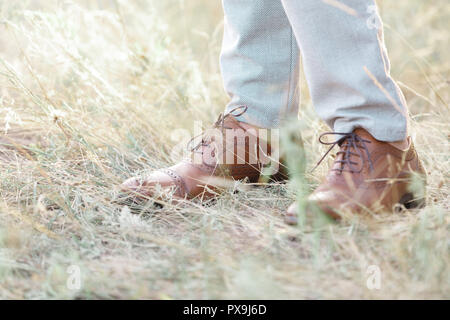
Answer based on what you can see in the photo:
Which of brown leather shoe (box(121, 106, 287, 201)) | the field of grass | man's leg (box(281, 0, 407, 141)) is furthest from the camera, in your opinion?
brown leather shoe (box(121, 106, 287, 201))

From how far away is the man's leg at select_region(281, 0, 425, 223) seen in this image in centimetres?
86

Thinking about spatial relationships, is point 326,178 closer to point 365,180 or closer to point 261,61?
point 365,180

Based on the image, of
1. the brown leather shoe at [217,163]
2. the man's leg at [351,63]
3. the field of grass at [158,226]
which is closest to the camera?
the field of grass at [158,226]

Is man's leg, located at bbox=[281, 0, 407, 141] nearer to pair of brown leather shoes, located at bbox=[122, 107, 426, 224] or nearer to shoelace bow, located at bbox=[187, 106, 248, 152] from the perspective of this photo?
pair of brown leather shoes, located at bbox=[122, 107, 426, 224]

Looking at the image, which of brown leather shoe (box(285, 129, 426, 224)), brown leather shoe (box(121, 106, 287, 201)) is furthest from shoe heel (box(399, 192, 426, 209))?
brown leather shoe (box(121, 106, 287, 201))

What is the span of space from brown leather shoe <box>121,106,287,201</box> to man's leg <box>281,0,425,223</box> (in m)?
0.24

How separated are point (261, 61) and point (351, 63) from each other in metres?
0.30

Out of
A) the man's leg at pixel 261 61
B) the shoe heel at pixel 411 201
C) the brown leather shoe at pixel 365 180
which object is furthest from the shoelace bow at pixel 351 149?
the man's leg at pixel 261 61

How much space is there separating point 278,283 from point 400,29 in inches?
81.7

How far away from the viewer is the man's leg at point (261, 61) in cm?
110

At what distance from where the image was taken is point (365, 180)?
2.99 ft

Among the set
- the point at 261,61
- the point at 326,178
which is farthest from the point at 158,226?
the point at 261,61

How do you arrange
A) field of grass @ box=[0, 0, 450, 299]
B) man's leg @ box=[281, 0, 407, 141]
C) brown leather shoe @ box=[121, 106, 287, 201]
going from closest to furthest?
field of grass @ box=[0, 0, 450, 299]
man's leg @ box=[281, 0, 407, 141]
brown leather shoe @ box=[121, 106, 287, 201]

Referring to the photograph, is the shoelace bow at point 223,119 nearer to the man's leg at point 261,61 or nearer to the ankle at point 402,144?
the man's leg at point 261,61
